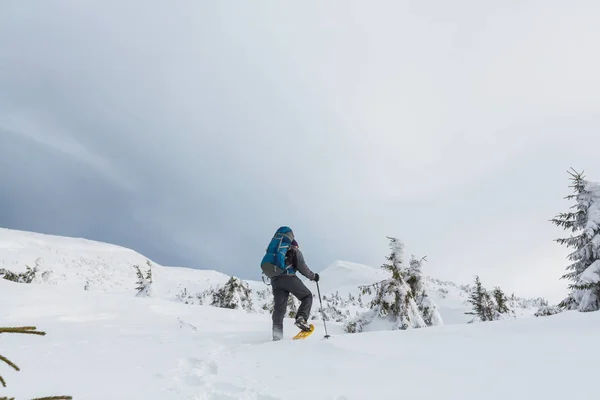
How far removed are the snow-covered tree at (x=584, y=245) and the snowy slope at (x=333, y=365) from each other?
10.6 metres

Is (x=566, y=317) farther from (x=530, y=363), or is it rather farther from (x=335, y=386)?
(x=335, y=386)

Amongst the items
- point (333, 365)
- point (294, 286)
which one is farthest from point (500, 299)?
point (333, 365)

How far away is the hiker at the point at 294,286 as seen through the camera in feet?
23.7

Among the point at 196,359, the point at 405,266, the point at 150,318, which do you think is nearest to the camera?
the point at 196,359

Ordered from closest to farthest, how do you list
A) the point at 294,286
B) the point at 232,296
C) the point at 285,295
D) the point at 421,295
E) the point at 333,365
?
the point at 333,365 → the point at 294,286 → the point at 285,295 → the point at 421,295 → the point at 232,296

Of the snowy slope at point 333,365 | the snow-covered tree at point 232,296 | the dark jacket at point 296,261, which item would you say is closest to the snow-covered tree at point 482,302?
the snow-covered tree at point 232,296

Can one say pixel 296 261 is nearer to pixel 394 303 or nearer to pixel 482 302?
pixel 394 303

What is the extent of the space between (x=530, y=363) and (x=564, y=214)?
1730 cm

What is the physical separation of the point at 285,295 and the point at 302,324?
28.2 inches

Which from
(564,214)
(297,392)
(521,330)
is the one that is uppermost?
(564,214)

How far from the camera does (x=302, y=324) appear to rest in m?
7.13

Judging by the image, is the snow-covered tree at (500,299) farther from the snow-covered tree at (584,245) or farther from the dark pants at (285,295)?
the dark pants at (285,295)

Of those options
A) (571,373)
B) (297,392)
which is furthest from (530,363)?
(297,392)

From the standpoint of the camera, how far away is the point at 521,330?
221 inches
